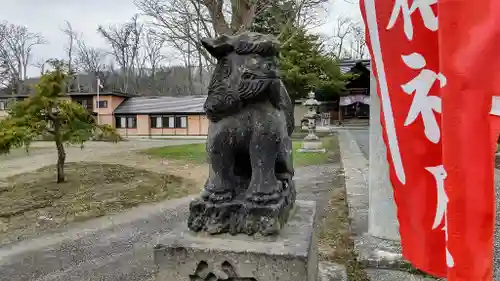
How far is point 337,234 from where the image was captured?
13.0 ft

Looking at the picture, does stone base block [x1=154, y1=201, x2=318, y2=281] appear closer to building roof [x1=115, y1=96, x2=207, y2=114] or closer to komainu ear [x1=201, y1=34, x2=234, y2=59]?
komainu ear [x1=201, y1=34, x2=234, y2=59]

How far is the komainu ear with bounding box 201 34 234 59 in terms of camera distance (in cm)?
189

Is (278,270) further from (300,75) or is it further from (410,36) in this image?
(300,75)

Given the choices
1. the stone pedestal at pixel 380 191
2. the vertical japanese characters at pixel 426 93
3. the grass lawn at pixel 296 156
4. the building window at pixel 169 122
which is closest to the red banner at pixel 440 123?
the vertical japanese characters at pixel 426 93

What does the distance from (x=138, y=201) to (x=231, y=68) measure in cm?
476

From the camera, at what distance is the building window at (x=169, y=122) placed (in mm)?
23250

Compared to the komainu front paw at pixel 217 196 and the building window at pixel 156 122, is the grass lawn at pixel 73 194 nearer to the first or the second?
the komainu front paw at pixel 217 196

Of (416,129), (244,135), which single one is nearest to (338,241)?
(244,135)

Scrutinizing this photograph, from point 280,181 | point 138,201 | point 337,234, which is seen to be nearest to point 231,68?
point 280,181

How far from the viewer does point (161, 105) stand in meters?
23.9

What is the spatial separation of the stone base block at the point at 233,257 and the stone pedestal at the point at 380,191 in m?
1.69

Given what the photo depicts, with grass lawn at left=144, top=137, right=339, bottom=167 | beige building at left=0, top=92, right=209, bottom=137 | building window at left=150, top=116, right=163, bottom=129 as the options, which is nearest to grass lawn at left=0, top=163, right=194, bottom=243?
grass lawn at left=144, top=137, right=339, bottom=167

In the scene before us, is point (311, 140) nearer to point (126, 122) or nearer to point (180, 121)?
point (180, 121)

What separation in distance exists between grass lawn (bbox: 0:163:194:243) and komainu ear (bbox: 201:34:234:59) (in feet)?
12.5
